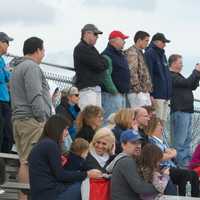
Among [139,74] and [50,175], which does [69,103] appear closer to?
[139,74]

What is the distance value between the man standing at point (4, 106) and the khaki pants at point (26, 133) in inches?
32.7

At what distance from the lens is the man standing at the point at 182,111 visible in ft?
58.9

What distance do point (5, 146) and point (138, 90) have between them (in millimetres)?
2862

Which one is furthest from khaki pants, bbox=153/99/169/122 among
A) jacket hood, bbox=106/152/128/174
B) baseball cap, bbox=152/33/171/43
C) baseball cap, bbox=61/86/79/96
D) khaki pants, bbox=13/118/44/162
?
jacket hood, bbox=106/152/128/174

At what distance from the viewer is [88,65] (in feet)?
53.6

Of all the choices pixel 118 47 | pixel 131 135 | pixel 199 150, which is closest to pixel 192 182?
pixel 199 150

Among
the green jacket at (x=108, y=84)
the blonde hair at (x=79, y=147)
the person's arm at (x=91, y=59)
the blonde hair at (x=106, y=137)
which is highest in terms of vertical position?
the person's arm at (x=91, y=59)

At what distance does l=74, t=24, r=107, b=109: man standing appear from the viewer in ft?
53.2

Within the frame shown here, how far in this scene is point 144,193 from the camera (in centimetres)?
1209

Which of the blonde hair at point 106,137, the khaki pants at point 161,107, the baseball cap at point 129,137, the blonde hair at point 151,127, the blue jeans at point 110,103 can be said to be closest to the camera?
the baseball cap at point 129,137

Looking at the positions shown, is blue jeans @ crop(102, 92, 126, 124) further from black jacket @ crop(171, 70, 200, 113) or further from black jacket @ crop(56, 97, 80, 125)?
black jacket @ crop(171, 70, 200, 113)

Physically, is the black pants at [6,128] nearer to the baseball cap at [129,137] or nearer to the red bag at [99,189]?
the baseball cap at [129,137]

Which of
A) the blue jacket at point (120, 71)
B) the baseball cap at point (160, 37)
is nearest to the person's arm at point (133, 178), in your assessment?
the blue jacket at point (120, 71)

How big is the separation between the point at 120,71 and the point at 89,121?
2.50m
